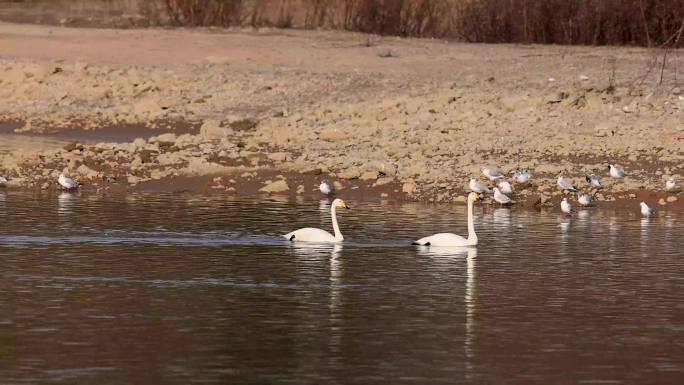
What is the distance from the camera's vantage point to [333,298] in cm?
1366

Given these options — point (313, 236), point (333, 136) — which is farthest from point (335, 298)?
point (333, 136)

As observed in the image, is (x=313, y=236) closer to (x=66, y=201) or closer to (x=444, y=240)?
(x=444, y=240)

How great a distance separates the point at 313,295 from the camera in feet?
45.1

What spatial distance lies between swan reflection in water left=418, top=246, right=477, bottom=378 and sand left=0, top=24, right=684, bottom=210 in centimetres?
286

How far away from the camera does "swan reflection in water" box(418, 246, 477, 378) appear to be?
11.6 metres

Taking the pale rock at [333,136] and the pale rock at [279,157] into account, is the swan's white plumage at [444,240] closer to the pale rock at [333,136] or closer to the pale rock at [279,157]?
the pale rock at [279,157]

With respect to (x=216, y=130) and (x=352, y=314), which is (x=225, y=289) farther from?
(x=216, y=130)

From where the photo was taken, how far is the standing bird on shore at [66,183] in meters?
21.1

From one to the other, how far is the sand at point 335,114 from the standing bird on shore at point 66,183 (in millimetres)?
392

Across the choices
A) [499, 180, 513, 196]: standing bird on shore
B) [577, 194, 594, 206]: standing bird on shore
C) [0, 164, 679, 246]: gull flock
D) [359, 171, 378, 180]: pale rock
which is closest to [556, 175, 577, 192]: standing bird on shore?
[0, 164, 679, 246]: gull flock

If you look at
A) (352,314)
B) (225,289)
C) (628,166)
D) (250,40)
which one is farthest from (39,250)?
(250,40)

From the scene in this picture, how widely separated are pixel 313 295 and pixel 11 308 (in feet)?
7.63

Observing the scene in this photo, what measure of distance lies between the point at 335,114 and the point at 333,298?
12172 millimetres

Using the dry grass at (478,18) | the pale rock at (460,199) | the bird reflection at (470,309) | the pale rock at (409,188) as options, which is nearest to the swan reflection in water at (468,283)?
the bird reflection at (470,309)
